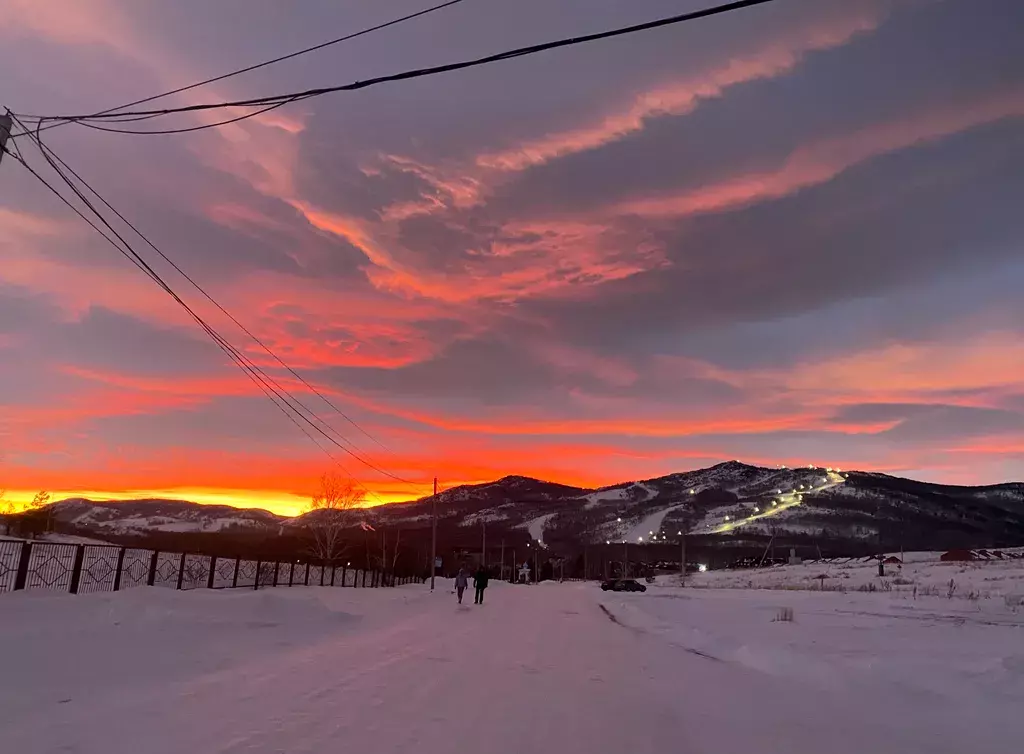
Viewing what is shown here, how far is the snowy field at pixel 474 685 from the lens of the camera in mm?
6547

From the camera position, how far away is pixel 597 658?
1299 cm

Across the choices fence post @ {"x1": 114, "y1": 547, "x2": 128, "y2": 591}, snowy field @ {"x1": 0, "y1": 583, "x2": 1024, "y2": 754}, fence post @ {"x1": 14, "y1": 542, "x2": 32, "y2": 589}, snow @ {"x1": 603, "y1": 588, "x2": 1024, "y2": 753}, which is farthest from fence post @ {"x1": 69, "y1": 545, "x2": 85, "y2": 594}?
snow @ {"x1": 603, "y1": 588, "x2": 1024, "y2": 753}

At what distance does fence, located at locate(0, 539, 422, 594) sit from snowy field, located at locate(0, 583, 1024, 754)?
9.89 ft

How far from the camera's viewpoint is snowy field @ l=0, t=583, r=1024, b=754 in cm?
655

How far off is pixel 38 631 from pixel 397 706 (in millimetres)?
7874

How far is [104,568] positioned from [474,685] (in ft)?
56.4

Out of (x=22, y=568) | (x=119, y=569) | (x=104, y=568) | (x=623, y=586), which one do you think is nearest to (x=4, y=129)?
(x=22, y=568)

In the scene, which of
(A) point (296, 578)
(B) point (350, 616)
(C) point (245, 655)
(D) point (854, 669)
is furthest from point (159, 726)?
(A) point (296, 578)

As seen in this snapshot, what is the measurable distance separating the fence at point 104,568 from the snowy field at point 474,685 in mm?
3015

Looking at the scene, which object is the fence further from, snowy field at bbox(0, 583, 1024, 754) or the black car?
the black car

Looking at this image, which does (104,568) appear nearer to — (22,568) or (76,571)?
(76,571)

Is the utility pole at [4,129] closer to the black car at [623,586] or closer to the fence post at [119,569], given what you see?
the fence post at [119,569]

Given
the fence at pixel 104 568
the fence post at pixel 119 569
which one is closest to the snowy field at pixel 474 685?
the fence at pixel 104 568

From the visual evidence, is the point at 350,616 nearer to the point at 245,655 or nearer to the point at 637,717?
the point at 245,655
